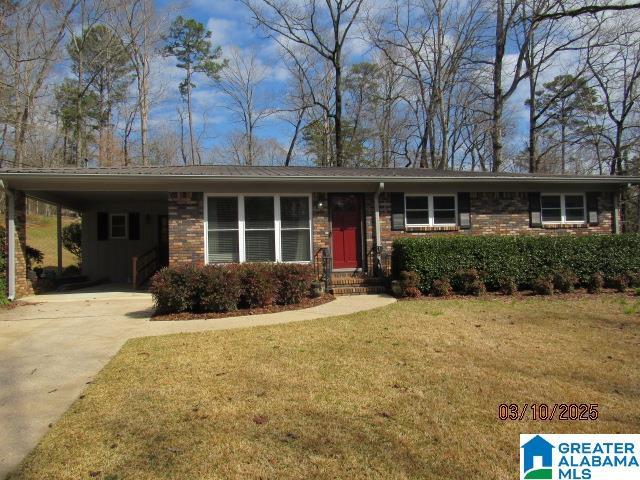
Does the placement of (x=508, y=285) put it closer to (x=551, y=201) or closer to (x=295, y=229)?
(x=551, y=201)

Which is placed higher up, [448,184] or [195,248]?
[448,184]

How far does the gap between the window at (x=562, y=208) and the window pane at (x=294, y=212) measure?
268 inches

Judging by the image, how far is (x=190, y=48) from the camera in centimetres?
2798

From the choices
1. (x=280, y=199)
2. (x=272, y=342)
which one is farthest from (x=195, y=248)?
(x=272, y=342)

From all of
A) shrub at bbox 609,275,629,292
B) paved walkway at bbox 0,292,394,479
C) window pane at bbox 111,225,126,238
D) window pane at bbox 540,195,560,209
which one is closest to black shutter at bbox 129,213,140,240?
window pane at bbox 111,225,126,238

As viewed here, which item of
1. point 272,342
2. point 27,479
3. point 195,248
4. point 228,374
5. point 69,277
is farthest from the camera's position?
point 69,277

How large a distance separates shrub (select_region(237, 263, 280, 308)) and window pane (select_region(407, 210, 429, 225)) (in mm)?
4733

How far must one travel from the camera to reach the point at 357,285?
1077cm

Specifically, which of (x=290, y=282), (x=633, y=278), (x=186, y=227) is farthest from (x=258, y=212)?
(x=633, y=278)

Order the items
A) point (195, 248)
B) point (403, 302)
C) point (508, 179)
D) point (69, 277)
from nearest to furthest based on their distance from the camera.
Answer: point (403, 302), point (195, 248), point (508, 179), point (69, 277)

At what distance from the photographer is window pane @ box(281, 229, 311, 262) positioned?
436 inches

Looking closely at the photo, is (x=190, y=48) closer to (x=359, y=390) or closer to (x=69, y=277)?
(x=69, y=277)

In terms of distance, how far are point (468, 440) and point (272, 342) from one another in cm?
322

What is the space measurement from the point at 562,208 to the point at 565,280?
342 cm
